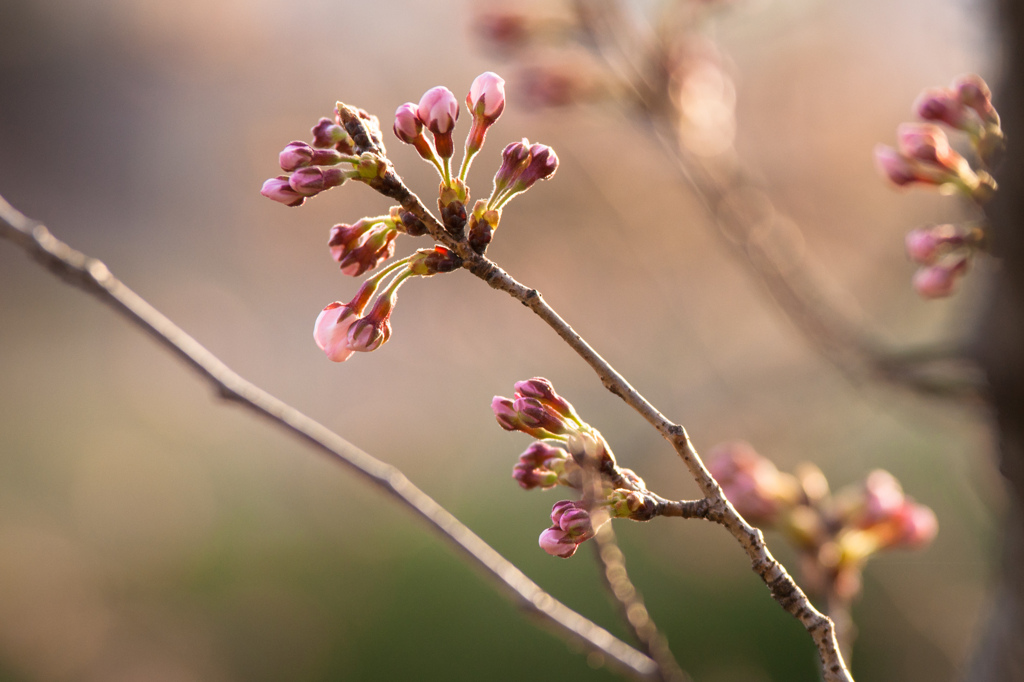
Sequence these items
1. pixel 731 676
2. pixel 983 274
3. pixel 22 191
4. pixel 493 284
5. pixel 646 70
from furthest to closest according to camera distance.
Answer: pixel 22 191 < pixel 731 676 < pixel 646 70 < pixel 983 274 < pixel 493 284

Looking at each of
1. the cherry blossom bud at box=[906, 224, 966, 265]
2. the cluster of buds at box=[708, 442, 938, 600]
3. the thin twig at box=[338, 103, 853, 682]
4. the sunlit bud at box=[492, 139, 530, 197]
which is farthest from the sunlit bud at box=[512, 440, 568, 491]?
the cluster of buds at box=[708, 442, 938, 600]

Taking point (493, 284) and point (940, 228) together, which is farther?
point (940, 228)

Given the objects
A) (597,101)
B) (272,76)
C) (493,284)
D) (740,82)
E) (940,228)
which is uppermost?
(740,82)

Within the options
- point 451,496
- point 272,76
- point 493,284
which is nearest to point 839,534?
point 493,284

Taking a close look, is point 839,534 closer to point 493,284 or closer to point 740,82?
point 493,284

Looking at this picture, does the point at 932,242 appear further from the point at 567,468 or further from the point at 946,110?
the point at 567,468

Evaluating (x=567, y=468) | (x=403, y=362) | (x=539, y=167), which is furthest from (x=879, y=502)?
(x=403, y=362)

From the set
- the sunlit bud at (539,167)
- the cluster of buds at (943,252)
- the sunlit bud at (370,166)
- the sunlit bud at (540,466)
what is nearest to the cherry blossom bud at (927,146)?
the cluster of buds at (943,252)
